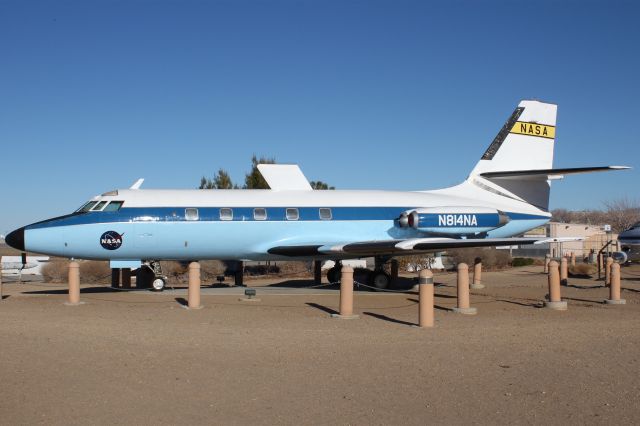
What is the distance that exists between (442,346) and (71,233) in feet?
37.7

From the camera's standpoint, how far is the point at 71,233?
688 inches

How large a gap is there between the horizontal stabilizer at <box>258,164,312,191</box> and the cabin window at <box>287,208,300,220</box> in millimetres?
1310

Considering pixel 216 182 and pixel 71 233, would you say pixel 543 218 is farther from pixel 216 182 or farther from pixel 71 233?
pixel 216 182

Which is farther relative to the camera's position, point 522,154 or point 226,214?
point 522,154

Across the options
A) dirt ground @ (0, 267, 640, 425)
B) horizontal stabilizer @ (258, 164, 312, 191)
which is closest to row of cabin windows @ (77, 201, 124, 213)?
dirt ground @ (0, 267, 640, 425)

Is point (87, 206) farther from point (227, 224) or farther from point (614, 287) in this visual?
point (614, 287)

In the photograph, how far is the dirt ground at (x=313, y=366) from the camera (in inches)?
243

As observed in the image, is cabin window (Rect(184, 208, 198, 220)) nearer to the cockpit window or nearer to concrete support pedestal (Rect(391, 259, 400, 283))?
the cockpit window

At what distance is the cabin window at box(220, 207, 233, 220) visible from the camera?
744 inches

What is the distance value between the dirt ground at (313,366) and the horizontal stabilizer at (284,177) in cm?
701

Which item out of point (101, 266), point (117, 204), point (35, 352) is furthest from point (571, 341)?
point (101, 266)

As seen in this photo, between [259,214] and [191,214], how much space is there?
1.95 meters

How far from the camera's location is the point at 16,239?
682 inches

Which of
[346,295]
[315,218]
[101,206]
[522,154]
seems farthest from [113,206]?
[522,154]
